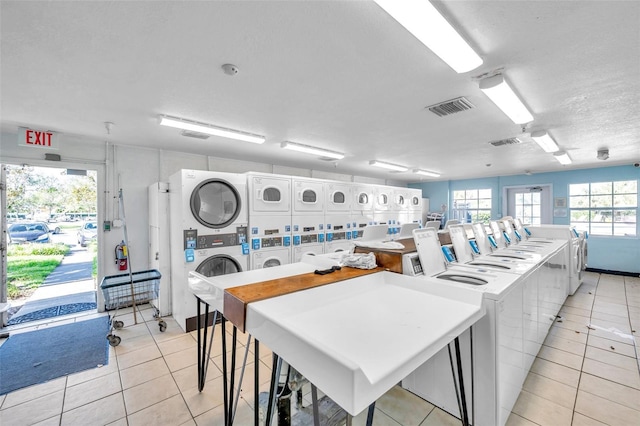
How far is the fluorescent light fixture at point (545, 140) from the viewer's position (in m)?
3.42

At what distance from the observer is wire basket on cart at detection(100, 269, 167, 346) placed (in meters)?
3.24

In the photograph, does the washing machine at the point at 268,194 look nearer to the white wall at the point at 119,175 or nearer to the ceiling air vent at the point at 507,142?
the white wall at the point at 119,175

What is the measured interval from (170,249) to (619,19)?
4.86 meters

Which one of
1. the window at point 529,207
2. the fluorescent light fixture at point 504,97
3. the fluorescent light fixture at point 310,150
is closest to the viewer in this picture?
the fluorescent light fixture at point 504,97

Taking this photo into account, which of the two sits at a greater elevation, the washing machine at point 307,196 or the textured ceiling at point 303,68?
the textured ceiling at point 303,68

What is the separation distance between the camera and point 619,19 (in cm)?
149

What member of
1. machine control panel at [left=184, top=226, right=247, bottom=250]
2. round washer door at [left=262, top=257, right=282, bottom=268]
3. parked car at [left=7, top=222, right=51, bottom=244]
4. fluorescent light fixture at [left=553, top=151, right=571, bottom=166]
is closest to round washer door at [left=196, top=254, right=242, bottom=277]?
machine control panel at [left=184, top=226, right=247, bottom=250]

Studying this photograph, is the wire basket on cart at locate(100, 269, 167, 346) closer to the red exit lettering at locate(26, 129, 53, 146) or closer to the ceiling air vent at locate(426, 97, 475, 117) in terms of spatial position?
the red exit lettering at locate(26, 129, 53, 146)

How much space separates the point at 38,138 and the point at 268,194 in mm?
2912

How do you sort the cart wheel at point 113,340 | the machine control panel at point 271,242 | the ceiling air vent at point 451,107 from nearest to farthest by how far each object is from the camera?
the ceiling air vent at point 451,107, the cart wheel at point 113,340, the machine control panel at point 271,242

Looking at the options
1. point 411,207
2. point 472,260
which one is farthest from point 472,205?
point 472,260

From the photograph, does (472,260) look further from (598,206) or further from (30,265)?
(30,265)

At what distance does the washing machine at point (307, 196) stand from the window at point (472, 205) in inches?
228

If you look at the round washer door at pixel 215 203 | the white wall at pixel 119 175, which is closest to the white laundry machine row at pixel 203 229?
the round washer door at pixel 215 203
